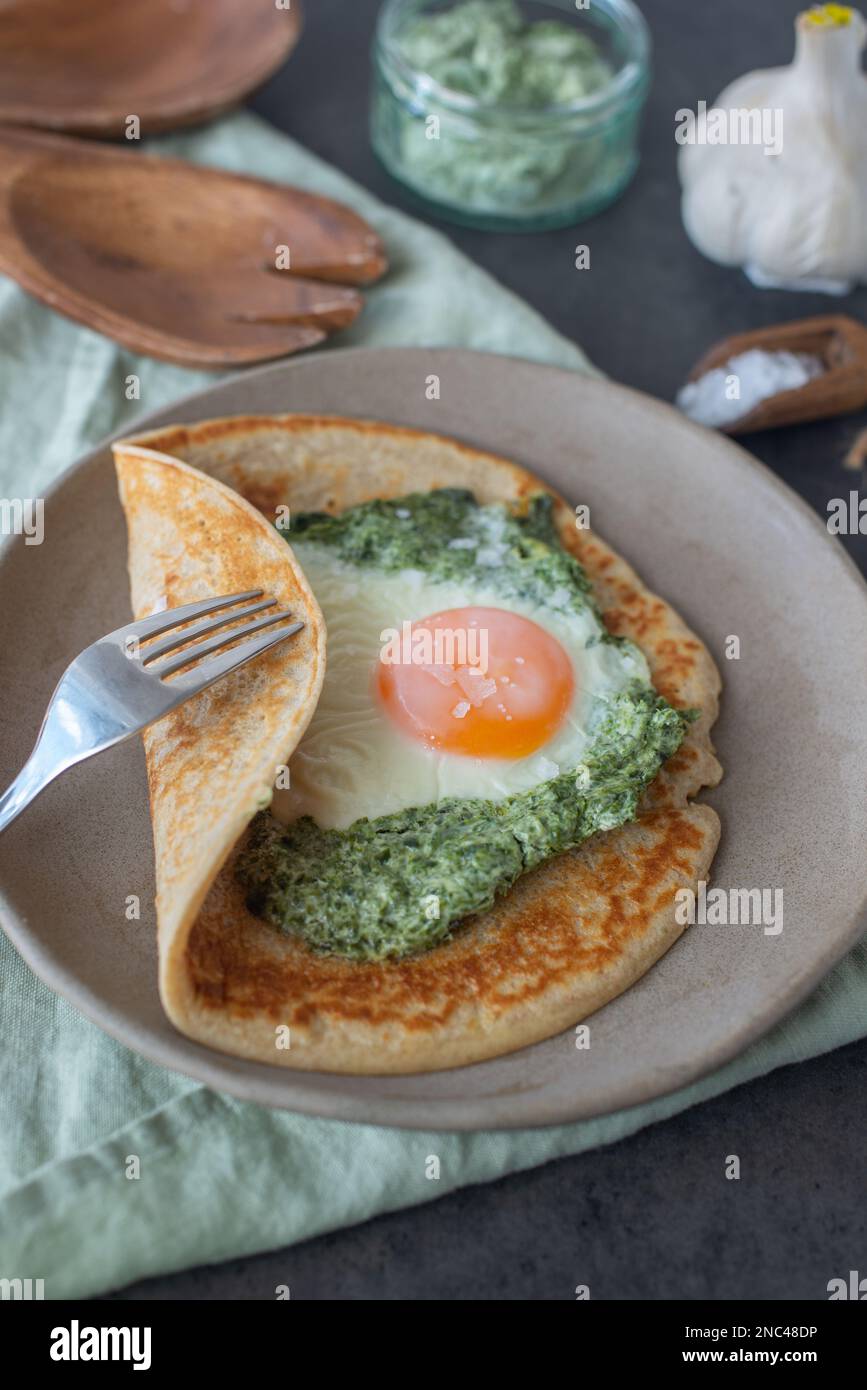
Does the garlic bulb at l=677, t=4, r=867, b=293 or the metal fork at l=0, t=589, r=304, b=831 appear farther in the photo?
the garlic bulb at l=677, t=4, r=867, b=293

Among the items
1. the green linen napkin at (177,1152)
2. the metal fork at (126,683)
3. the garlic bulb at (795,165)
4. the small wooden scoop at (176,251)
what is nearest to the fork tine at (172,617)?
the metal fork at (126,683)

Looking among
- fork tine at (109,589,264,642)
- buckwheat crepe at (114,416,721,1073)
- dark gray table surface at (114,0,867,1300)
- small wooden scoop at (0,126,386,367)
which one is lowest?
dark gray table surface at (114,0,867,1300)

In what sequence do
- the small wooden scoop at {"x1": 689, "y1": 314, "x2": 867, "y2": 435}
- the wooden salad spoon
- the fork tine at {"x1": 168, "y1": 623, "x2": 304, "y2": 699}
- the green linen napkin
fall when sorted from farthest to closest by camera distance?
the wooden salad spoon < the small wooden scoop at {"x1": 689, "y1": 314, "x2": 867, "y2": 435} < the fork tine at {"x1": 168, "y1": 623, "x2": 304, "y2": 699} < the green linen napkin

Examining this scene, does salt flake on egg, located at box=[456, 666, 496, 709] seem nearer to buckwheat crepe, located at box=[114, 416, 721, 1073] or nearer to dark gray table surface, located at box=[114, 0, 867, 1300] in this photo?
buckwheat crepe, located at box=[114, 416, 721, 1073]

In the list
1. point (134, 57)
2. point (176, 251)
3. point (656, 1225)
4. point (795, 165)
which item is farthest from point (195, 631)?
point (134, 57)

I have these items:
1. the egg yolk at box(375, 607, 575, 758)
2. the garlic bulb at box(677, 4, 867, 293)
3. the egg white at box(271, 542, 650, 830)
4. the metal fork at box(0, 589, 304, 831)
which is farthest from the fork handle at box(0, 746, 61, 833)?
the garlic bulb at box(677, 4, 867, 293)

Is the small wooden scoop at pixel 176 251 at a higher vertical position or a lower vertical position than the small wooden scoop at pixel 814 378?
higher

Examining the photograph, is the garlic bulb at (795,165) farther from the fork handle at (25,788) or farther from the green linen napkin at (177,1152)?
the fork handle at (25,788)
